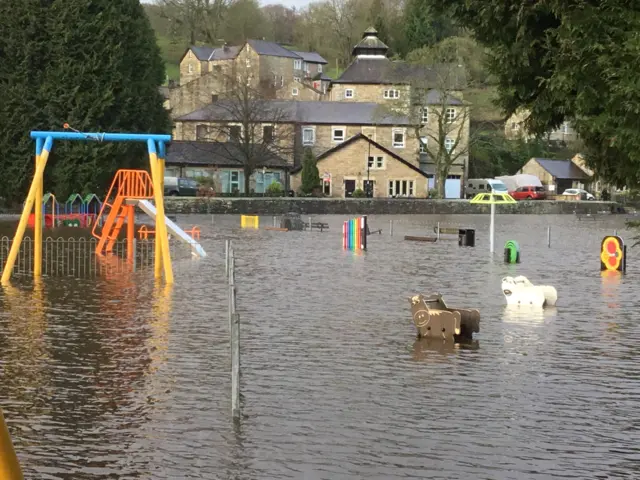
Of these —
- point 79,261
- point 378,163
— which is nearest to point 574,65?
point 79,261

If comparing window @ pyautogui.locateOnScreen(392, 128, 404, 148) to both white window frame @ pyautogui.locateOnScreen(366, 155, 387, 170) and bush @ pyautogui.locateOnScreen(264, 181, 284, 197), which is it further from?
bush @ pyautogui.locateOnScreen(264, 181, 284, 197)

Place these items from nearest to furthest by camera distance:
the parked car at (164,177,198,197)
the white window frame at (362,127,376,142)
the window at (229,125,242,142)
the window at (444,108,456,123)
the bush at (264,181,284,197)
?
the parked car at (164,177,198,197) < the bush at (264,181,284,197) < the window at (229,125,242,142) < the window at (444,108,456,123) < the white window frame at (362,127,376,142)

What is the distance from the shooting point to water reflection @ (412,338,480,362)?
15727 mm

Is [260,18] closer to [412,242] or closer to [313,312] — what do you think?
[412,242]

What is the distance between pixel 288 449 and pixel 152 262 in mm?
22055

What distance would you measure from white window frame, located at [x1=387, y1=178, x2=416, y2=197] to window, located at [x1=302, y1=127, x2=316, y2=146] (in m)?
9.76

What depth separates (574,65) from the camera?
9.55m

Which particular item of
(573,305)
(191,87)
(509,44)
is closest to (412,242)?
(573,305)

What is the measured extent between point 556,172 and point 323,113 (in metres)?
28.6

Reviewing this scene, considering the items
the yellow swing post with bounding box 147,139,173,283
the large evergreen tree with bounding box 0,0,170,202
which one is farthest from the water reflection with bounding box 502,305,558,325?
the large evergreen tree with bounding box 0,0,170,202

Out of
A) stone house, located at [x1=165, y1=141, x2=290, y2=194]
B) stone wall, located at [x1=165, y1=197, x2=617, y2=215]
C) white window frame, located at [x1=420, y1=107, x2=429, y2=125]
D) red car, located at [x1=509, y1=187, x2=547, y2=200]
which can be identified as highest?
white window frame, located at [x1=420, y1=107, x2=429, y2=125]

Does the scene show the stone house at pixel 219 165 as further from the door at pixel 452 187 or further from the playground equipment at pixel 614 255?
the playground equipment at pixel 614 255

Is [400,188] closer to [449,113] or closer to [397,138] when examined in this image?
[397,138]

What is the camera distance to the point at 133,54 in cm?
6306
